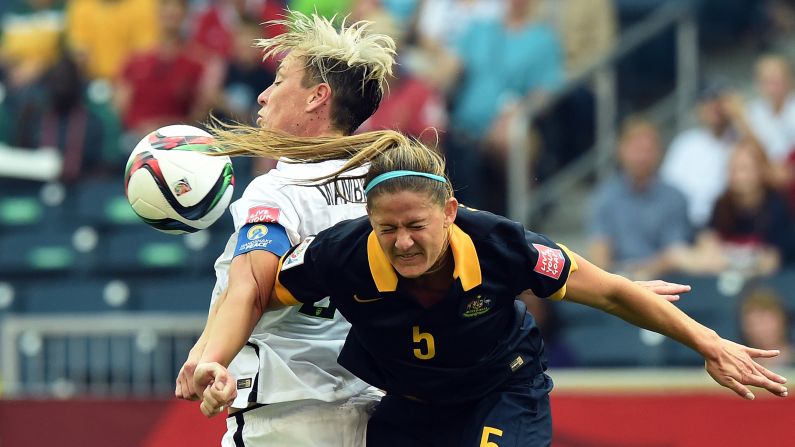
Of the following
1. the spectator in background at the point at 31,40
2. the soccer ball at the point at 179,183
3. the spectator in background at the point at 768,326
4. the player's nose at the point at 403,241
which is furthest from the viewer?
the spectator in background at the point at 31,40

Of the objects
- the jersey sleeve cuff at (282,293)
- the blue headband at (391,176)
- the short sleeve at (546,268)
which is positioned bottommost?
the jersey sleeve cuff at (282,293)

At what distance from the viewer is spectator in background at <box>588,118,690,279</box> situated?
28.3 feet

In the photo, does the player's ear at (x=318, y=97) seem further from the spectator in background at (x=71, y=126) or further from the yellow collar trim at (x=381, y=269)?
the spectator in background at (x=71, y=126)

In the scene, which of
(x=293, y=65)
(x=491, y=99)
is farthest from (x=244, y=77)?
(x=293, y=65)

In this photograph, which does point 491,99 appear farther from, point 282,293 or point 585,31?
point 282,293

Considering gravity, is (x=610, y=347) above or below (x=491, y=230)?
below

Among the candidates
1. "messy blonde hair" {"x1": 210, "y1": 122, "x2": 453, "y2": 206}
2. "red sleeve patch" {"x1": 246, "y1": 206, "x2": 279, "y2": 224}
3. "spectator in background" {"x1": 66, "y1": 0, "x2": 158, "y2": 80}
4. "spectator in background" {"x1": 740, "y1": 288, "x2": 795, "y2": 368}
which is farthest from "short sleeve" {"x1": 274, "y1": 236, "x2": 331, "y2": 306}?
"spectator in background" {"x1": 66, "y1": 0, "x2": 158, "y2": 80}

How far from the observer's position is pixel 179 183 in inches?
174

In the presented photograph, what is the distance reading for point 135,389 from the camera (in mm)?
8719

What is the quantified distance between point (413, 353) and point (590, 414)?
263cm

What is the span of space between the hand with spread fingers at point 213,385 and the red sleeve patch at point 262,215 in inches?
21.7

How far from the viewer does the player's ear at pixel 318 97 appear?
4566 millimetres

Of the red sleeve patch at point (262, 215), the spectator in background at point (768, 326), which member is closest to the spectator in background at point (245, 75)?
the spectator in background at point (768, 326)

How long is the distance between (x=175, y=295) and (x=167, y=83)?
5.56 feet
